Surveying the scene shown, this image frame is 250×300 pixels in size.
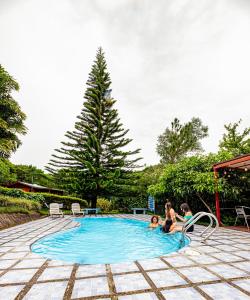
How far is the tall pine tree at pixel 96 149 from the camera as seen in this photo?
14133 millimetres

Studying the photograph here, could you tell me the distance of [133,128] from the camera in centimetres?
1670

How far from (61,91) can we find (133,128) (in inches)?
263

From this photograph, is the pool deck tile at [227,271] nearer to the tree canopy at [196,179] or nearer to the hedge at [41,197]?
the tree canopy at [196,179]

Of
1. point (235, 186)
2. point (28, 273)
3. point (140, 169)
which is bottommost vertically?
→ point (28, 273)

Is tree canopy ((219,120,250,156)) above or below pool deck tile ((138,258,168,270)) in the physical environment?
above

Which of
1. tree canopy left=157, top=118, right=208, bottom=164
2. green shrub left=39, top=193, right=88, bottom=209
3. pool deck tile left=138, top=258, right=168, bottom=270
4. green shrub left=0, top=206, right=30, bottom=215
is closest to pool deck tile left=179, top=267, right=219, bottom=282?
pool deck tile left=138, top=258, right=168, bottom=270

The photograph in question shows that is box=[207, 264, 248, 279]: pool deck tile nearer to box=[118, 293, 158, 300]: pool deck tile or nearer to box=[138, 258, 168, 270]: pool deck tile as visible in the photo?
box=[138, 258, 168, 270]: pool deck tile

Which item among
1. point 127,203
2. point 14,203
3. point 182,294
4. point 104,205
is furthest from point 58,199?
point 182,294

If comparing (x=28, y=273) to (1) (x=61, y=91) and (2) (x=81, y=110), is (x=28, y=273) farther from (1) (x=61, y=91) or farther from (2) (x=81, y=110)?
(2) (x=81, y=110)

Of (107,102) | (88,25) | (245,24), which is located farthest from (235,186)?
(107,102)

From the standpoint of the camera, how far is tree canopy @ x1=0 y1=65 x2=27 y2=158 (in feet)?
47.8

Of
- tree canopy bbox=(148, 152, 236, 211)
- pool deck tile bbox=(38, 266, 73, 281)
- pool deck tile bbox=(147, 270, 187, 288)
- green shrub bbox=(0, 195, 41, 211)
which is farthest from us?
green shrub bbox=(0, 195, 41, 211)

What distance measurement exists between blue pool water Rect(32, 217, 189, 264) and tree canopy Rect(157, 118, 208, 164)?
12848 mm

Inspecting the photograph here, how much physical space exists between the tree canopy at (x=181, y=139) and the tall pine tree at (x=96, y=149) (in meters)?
6.32
